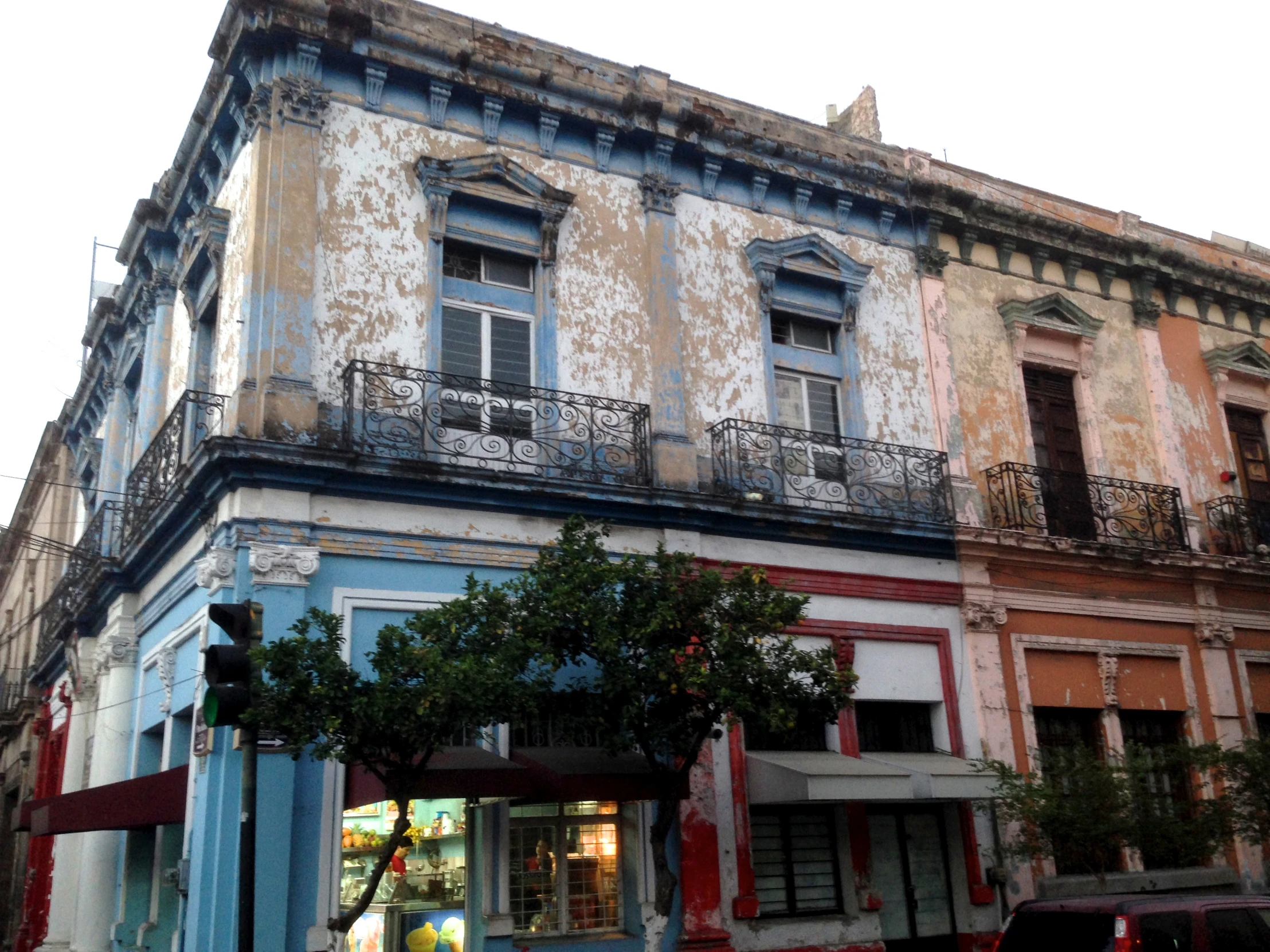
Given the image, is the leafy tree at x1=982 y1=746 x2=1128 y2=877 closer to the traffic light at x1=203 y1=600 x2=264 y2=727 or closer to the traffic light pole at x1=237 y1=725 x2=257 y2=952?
the traffic light pole at x1=237 y1=725 x2=257 y2=952

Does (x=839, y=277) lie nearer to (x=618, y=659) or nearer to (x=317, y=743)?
Answer: (x=618, y=659)

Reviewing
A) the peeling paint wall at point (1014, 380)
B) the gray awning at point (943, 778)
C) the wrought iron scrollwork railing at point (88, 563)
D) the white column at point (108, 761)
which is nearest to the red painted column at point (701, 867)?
the gray awning at point (943, 778)

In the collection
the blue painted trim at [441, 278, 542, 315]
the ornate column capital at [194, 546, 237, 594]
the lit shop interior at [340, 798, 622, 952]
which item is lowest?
the lit shop interior at [340, 798, 622, 952]

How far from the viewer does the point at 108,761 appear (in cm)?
1430

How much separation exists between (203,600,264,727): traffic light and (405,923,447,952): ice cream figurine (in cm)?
506

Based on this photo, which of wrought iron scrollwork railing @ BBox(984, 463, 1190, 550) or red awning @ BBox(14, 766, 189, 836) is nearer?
red awning @ BBox(14, 766, 189, 836)

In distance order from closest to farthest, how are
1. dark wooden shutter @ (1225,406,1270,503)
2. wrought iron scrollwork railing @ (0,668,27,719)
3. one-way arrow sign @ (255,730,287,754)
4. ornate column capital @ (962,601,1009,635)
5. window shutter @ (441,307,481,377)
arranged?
one-way arrow sign @ (255,730,287,754) → window shutter @ (441,307,481,377) → ornate column capital @ (962,601,1009,635) → dark wooden shutter @ (1225,406,1270,503) → wrought iron scrollwork railing @ (0,668,27,719)

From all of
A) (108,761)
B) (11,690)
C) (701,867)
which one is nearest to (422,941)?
(701,867)

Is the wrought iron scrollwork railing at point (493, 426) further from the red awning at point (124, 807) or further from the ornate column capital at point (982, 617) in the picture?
the ornate column capital at point (982, 617)

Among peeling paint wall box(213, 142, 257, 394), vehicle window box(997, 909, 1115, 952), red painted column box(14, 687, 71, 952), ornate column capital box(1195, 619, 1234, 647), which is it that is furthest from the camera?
red painted column box(14, 687, 71, 952)

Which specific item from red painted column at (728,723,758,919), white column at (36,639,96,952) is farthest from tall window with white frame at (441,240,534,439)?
white column at (36,639,96,952)

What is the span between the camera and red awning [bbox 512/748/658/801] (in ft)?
33.3

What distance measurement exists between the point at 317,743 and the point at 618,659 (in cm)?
238

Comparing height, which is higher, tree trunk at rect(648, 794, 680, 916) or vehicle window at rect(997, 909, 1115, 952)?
tree trunk at rect(648, 794, 680, 916)
